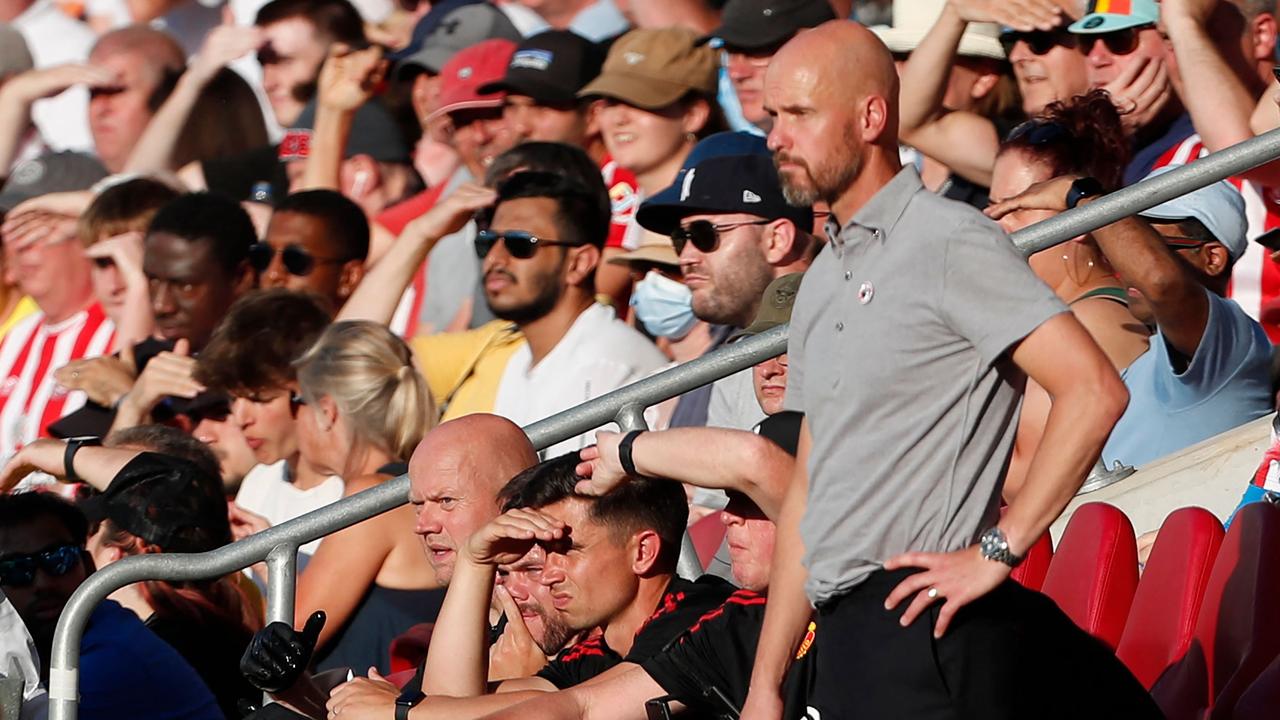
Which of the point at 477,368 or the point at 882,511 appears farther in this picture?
the point at 477,368

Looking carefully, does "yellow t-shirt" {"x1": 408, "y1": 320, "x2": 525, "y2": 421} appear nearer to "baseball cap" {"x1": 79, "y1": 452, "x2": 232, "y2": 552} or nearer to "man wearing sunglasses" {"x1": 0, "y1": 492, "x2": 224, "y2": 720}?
"baseball cap" {"x1": 79, "y1": 452, "x2": 232, "y2": 552}

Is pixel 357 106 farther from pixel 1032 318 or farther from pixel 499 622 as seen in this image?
pixel 1032 318

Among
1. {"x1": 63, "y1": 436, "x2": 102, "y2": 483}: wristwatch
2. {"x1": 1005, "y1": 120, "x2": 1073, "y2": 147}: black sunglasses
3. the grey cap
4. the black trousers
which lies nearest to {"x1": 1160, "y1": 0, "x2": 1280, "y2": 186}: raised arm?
{"x1": 1005, "y1": 120, "x2": 1073, "y2": 147}: black sunglasses

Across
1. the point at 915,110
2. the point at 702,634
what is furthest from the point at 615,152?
the point at 702,634

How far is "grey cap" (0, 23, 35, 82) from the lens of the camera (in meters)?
11.7

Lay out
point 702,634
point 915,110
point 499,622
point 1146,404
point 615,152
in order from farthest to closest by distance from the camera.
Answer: point 615,152, point 915,110, point 1146,404, point 499,622, point 702,634

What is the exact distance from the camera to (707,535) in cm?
517

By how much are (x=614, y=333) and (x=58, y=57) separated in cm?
660

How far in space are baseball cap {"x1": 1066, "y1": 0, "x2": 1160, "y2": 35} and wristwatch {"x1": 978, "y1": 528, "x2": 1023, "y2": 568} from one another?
320 cm

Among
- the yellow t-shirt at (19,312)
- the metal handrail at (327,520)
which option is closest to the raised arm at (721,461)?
the metal handrail at (327,520)

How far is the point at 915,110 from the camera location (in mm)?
6191

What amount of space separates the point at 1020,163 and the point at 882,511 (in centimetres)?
202

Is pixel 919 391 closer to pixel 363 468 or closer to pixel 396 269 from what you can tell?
pixel 363 468

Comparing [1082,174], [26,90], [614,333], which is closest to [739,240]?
[614,333]
